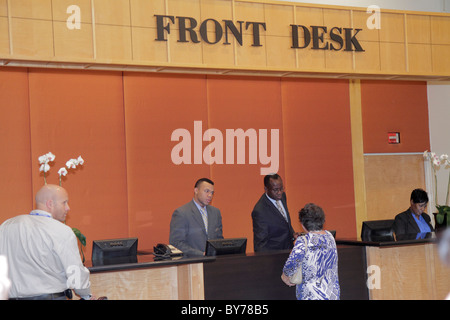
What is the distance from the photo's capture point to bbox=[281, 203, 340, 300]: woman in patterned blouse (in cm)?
447

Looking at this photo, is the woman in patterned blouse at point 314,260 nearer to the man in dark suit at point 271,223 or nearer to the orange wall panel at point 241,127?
Answer: the man in dark suit at point 271,223

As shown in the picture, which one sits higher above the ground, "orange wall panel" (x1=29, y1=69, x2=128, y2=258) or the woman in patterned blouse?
"orange wall panel" (x1=29, y1=69, x2=128, y2=258)

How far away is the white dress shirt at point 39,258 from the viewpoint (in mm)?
3867

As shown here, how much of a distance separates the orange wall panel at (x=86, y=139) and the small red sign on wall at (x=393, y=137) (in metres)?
4.29

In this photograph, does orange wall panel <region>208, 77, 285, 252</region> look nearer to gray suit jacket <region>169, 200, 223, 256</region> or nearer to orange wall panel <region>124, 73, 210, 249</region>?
orange wall panel <region>124, 73, 210, 249</region>

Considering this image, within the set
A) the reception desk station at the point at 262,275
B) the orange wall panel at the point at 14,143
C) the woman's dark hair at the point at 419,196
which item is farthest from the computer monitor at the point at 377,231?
the orange wall panel at the point at 14,143

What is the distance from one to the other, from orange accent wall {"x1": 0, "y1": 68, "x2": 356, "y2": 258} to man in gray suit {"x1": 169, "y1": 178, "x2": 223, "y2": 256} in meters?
1.53

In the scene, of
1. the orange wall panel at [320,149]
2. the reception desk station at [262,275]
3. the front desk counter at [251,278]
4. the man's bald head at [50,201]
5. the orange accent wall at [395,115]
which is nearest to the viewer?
A: the man's bald head at [50,201]

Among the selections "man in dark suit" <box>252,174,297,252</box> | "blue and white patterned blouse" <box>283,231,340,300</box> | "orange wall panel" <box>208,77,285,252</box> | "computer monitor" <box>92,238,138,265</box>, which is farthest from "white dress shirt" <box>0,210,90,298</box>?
"orange wall panel" <box>208,77,285,252</box>

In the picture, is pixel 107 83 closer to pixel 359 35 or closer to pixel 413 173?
pixel 359 35

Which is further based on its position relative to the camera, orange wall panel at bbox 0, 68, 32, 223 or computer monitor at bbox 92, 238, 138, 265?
orange wall panel at bbox 0, 68, 32, 223

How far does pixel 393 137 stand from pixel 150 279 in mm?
5381

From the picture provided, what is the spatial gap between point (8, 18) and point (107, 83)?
79.8 inches

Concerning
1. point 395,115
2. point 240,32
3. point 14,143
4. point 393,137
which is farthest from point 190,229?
point 395,115
